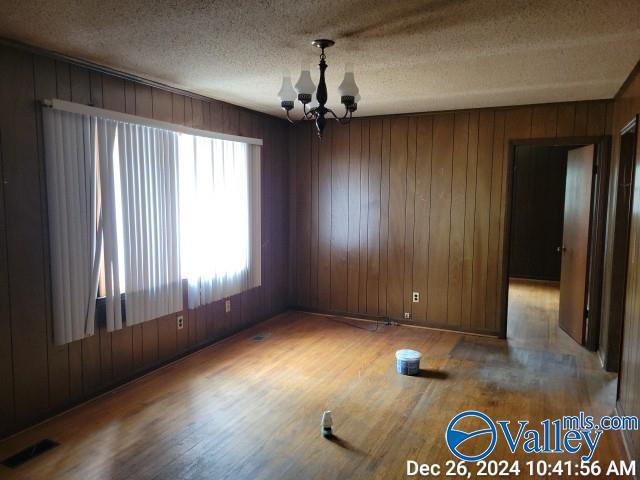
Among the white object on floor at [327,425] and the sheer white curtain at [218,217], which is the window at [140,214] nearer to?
the sheer white curtain at [218,217]

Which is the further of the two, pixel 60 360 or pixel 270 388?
pixel 270 388

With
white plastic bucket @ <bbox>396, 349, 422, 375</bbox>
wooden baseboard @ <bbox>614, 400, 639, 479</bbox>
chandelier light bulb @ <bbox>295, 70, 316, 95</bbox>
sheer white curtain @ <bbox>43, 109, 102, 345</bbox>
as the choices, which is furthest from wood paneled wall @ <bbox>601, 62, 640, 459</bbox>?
sheer white curtain @ <bbox>43, 109, 102, 345</bbox>

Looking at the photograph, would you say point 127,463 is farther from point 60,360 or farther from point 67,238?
point 67,238

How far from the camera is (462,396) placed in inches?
137

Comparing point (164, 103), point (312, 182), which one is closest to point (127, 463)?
point (164, 103)

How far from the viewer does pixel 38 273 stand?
2.96 m

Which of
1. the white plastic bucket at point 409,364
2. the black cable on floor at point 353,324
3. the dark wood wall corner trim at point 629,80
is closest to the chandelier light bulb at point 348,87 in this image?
the dark wood wall corner trim at point 629,80

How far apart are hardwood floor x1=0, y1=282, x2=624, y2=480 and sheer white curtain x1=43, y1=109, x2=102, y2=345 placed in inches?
27.0

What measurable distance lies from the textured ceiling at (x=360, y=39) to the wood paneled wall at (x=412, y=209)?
1004mm

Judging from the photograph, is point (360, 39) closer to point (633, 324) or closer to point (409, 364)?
point (633, 324)

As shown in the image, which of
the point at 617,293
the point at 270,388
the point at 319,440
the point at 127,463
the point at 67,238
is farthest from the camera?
the point at 617,293

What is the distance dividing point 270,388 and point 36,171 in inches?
86.4
